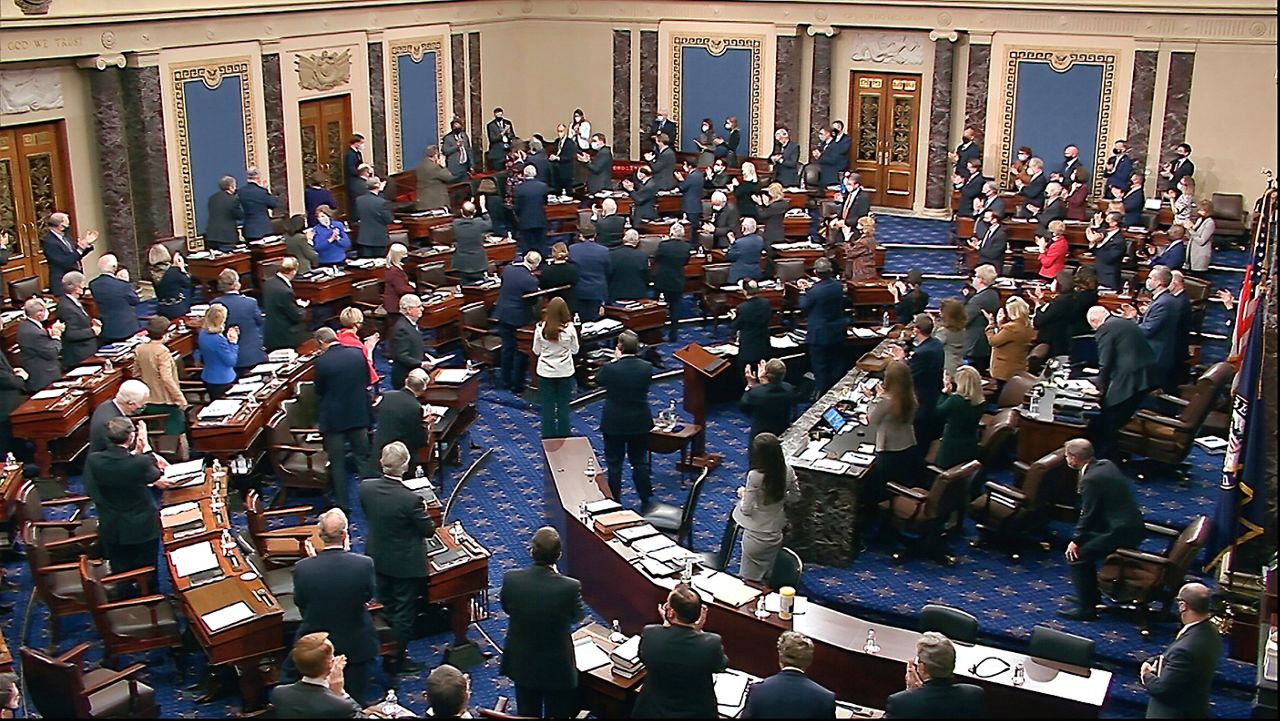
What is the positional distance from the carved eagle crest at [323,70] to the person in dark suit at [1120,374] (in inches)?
507

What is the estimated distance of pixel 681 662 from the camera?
20.6ft

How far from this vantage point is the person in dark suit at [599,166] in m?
22.0

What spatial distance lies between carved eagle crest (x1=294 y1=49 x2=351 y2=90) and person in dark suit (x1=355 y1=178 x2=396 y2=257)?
3.67 metres

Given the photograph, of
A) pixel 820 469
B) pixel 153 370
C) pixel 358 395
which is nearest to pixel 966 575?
pixel 820 469

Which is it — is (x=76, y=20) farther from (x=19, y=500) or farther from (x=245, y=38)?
(x=19, y=500)

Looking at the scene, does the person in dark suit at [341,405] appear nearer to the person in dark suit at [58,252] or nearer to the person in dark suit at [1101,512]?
the person in dark suit at [58,252]

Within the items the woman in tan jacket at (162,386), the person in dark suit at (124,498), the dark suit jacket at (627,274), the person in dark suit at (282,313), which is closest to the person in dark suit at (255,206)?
the person in dark suit at (282,313)

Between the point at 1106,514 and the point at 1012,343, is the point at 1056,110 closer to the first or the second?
the point at 1012,343

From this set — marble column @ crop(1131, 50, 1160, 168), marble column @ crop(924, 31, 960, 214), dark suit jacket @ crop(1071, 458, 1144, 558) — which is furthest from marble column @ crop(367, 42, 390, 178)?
dark suit jacket @ crop(1071, 458, 1144, 558)

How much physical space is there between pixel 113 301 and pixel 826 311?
23.2ft

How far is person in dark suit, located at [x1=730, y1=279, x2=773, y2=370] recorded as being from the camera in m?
12.7

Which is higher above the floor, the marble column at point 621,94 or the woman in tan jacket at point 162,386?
the marble column at point 621,94

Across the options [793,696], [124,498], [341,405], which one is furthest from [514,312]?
[793,696]

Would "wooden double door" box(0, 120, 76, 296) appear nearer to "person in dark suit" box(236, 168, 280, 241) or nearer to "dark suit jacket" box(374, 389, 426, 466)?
"person in dark suit" box(236, 168, 280, 241)
